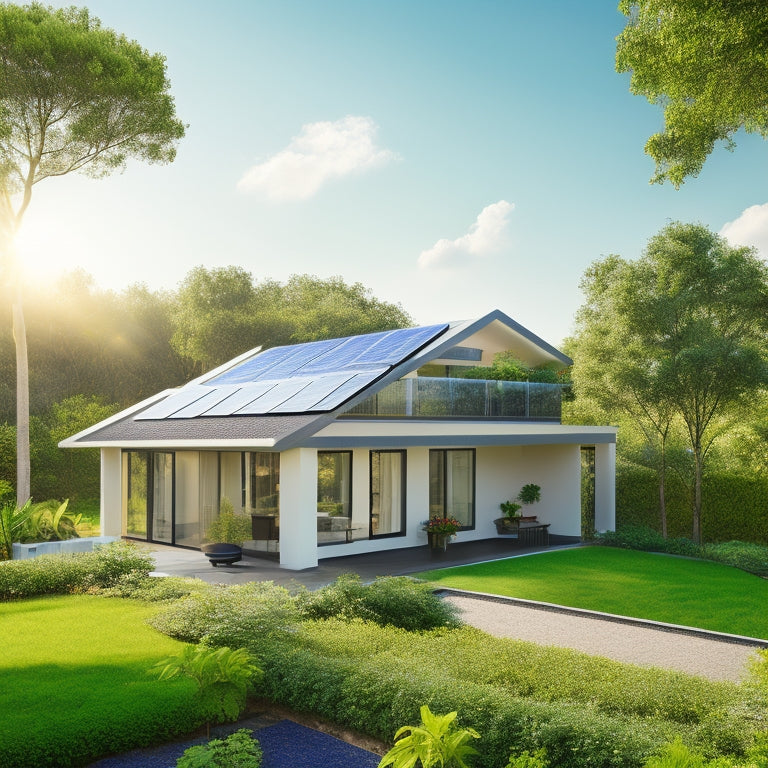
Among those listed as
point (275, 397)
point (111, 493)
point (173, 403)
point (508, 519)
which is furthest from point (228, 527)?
point (508, 519)

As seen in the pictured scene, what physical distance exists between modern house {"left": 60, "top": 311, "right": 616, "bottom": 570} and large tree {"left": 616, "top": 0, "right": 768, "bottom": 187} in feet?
25.0

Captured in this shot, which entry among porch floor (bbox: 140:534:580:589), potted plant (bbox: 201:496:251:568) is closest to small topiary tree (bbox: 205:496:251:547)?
potted plant (bbox: 201:496:251:568)

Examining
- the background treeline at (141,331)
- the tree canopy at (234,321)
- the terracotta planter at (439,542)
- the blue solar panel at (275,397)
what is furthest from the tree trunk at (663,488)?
the background treeline at (141,331)

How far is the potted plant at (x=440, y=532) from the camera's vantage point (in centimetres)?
1825

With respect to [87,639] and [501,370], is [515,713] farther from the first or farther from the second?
[501,370]

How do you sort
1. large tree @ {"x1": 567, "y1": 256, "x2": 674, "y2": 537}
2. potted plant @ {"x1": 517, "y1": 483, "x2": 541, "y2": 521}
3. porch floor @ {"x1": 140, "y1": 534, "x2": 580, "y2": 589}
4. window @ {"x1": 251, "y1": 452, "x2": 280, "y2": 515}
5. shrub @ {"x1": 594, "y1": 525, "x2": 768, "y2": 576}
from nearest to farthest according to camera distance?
porch floor @ {"x1": 140, "y1": 534, "x2": 580, "y2": 589} < shrub @ {"x1": 594, "y1": 525, "x2": 768, "y2": 576} < window @ {"x1": 251, "y1": 452, "x2": 280, "y2": 515} < large tree @ {"x1": 567, "y1": 256, "x2": 674, "y2": 537} < potted plant @ {"x1": 517, "y1": 483, "x2": 541, "y2": 521}

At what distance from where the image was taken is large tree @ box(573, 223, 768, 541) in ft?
62.9

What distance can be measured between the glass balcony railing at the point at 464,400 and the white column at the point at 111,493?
7878 mm

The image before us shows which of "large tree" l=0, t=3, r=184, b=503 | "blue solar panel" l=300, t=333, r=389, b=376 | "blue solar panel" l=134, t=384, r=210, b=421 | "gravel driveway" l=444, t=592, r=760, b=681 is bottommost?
"gravel driveway" l=444, t=592, r=760, b=681

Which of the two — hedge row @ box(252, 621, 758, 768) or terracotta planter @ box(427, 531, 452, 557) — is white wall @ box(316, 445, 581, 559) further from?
hedge row @ box(252, 621, 758, 768)

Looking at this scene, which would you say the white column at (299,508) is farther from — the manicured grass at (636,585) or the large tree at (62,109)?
the large tree at (62,109)

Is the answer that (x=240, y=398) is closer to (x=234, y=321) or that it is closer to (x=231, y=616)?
(x=231, y=616)

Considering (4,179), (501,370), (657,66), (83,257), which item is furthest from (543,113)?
(83,257)

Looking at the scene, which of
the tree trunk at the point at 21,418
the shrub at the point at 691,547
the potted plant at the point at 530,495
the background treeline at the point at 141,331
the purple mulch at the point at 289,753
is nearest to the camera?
the purple mulch at the point at 289,753
